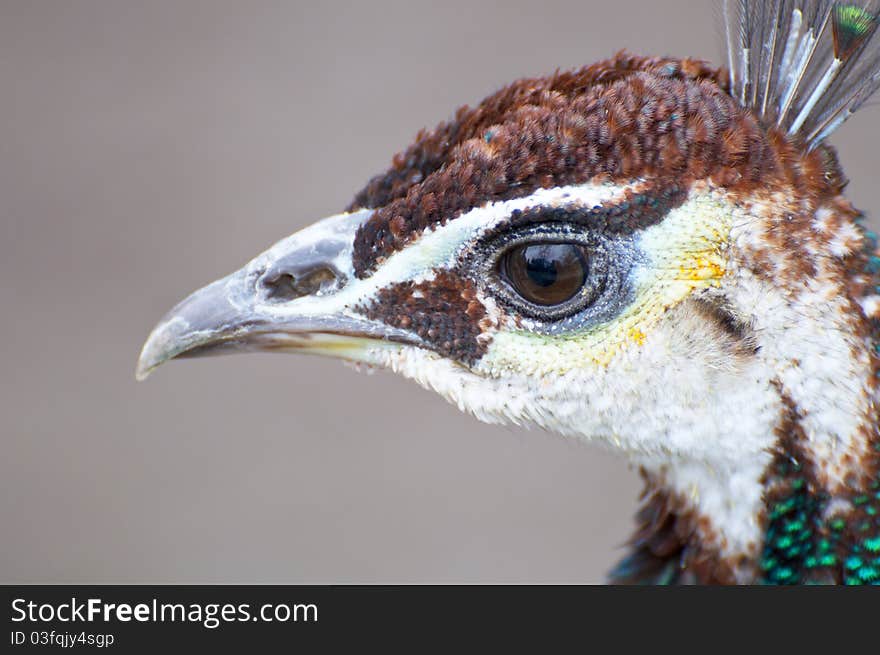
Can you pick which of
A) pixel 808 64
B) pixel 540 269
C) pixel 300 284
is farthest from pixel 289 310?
pixel 808 64

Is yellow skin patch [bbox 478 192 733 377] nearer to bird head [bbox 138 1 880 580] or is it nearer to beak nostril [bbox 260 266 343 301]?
bird head [bbox 138 1 880 580]

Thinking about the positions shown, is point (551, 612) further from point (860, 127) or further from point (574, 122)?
point (860, 127)

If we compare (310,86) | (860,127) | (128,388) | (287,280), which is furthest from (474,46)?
(287,280)

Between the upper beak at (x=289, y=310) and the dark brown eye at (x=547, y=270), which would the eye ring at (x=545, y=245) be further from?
the upper beak at (x=289, y=310)

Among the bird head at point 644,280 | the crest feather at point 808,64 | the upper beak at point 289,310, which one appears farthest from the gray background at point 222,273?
the crest feather at point 808,64

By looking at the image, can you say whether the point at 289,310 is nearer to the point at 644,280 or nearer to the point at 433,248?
the point at 433,248

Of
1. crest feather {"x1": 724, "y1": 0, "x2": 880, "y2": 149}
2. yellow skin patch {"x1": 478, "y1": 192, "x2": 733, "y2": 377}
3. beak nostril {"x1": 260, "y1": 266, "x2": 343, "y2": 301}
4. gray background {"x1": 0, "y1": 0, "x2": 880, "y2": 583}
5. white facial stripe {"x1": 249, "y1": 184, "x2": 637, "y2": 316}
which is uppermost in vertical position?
gray background {"x1": 0, "y1": 0, "x2": 880, "y2": 583}

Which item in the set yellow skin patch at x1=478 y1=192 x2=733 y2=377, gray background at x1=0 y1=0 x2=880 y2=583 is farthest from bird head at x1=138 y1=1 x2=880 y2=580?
gray background at x1=0 y1=0 x2=880 y2=583
